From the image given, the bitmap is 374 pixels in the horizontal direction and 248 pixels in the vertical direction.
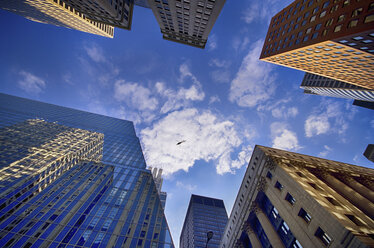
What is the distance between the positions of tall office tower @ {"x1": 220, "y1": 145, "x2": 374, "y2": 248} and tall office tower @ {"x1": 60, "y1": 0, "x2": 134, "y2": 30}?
63.5 meters

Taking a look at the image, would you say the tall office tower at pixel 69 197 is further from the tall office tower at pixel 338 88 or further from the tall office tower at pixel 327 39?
the tall office tower at pixel 338 88

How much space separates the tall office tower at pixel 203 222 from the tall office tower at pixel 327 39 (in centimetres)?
11523

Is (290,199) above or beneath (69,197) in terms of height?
above

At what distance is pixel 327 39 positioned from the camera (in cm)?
3412

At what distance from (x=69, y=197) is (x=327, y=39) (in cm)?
6211

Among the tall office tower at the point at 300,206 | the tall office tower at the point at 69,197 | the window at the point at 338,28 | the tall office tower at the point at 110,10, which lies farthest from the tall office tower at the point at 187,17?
the tall office tower at the point at 69,197

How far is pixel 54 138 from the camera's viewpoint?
4894cm

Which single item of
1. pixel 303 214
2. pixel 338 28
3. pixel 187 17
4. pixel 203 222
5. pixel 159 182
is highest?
pixel 338 28

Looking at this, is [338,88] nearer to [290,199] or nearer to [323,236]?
[290,199]

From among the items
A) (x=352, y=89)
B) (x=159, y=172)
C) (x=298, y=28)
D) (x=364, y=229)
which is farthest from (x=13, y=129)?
(x=352, y=89)

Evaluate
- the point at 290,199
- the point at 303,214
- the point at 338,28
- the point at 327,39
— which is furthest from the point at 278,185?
the point at 338,28

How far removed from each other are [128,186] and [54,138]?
31640mm

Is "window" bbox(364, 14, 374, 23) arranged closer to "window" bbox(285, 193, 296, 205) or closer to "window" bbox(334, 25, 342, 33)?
"window" bbox(334, 25, 342, 33)

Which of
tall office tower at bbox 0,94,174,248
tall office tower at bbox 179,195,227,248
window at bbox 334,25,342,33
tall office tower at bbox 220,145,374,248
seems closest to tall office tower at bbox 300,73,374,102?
tall office tower at bbox 220,145,374,248
